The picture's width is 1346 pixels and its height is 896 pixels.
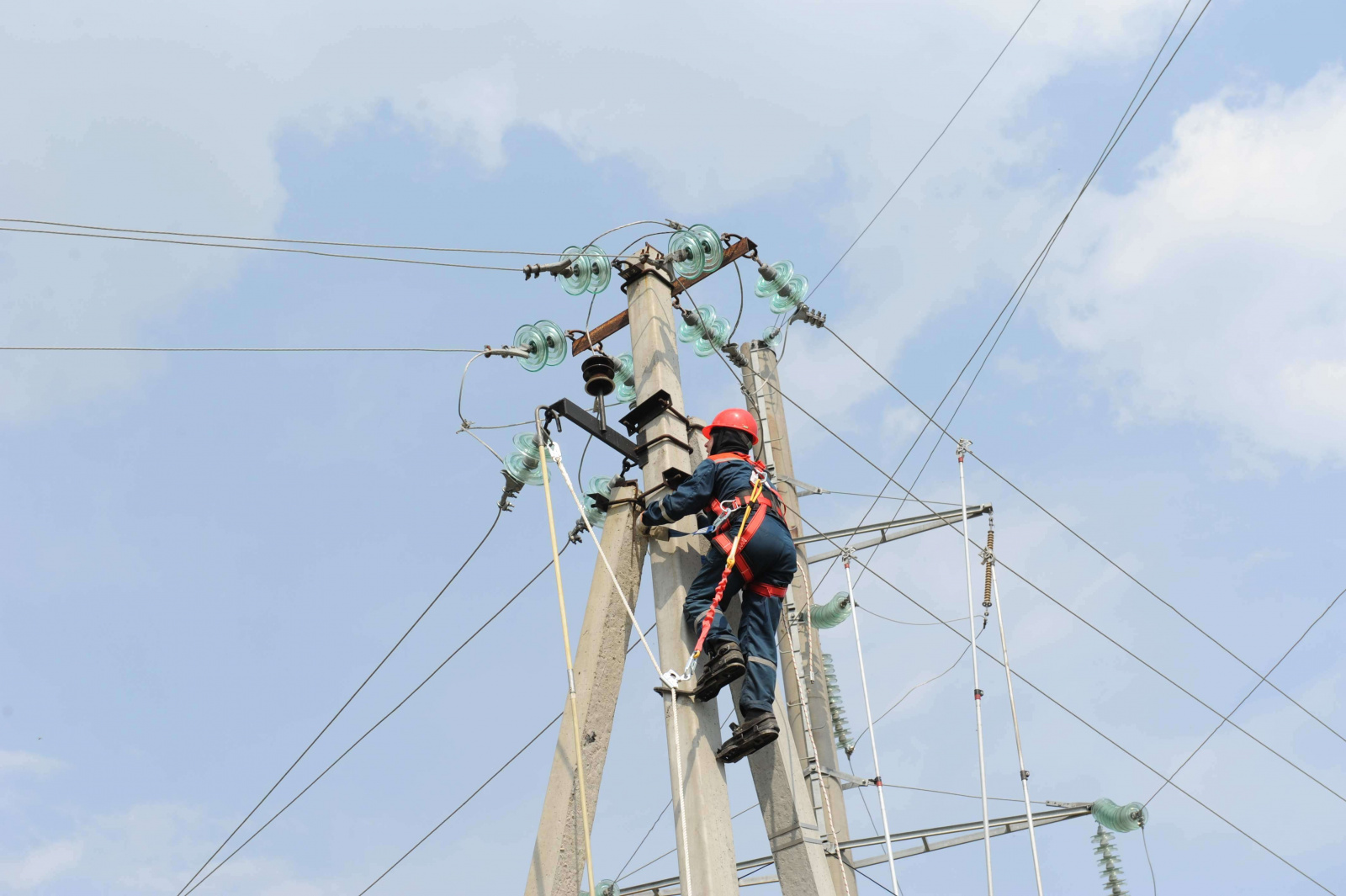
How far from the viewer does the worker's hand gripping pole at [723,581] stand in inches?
187

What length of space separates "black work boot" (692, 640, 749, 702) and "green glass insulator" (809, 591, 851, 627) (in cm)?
571

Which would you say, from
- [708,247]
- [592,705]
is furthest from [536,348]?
[592,705]

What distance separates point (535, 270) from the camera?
6.16 m

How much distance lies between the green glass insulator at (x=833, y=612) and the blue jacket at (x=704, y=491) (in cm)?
543

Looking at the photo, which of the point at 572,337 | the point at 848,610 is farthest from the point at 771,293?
the point at 848,610

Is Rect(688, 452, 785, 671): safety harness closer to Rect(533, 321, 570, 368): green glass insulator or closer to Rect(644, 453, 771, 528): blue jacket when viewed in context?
Rect(644, 453, 771, 528): blue jacket

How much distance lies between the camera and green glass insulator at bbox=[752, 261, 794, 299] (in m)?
8.46

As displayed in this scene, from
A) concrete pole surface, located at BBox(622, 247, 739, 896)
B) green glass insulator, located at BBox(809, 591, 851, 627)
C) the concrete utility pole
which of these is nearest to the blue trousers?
concrete pole surface, located at BBox(622, 247, 739, 896)

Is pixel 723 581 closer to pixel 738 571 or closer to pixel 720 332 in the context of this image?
pixel 738 571

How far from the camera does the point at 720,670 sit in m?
4.70

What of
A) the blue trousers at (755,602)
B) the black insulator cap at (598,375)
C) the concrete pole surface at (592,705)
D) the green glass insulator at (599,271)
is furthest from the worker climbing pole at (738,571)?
the green glass insulator at (599,271)

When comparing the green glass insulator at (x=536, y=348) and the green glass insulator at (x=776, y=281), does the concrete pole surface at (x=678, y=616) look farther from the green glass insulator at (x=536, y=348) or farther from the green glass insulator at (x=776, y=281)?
the green glass insulator at (x=776, y=281)

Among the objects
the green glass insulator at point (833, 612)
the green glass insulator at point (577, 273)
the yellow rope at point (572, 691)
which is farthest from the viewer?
the green glass insulator at point (833, 612)

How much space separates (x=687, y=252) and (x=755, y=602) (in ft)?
6.70
